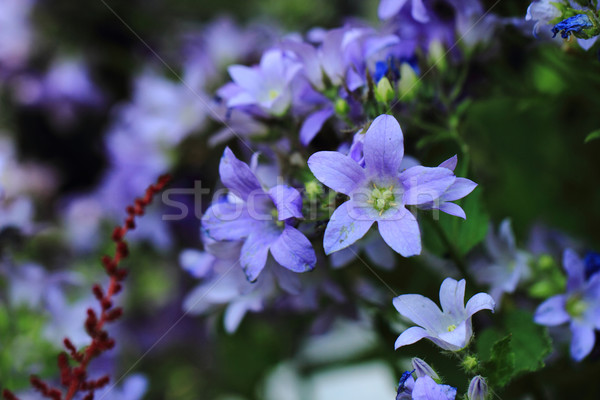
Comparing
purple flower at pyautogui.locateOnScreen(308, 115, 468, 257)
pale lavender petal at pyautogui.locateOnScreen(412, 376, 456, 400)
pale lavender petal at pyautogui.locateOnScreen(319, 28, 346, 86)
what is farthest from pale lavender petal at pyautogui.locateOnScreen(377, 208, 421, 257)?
pale lavender petal at pyautogui.locateOnScreen(319, 28, 346, 86)

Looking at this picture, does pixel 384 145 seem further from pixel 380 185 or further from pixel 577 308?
pixel 577 308

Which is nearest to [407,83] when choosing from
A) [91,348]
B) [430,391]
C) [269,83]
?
[269,83]

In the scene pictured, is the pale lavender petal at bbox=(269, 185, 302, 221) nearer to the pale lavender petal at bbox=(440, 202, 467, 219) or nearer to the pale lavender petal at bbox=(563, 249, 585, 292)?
the pale lavender petal at bbox=(440, 202, 467, 219)

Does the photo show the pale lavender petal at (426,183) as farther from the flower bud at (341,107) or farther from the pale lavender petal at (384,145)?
the flower bud at (341,107)

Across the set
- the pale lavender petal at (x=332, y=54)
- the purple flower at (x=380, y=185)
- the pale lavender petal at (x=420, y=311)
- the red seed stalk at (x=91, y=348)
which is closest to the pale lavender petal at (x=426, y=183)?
the purple flower at (x=380, y=185)

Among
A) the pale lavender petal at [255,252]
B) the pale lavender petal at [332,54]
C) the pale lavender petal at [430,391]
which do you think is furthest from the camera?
the pale lavender petal at [332,54]
